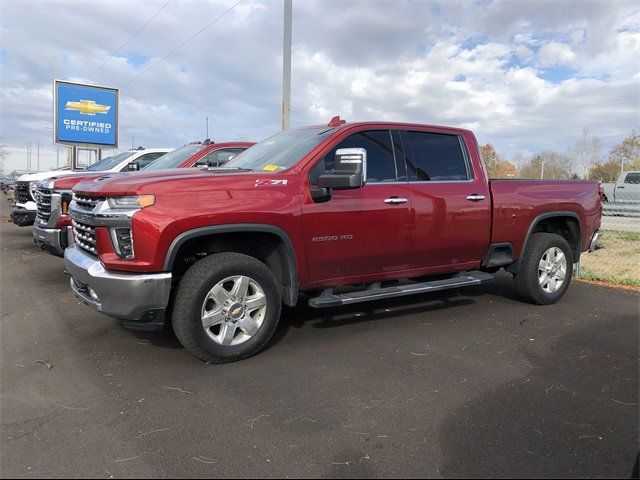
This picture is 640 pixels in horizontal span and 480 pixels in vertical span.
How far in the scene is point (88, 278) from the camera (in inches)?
146

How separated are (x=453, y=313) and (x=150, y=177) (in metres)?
3.57

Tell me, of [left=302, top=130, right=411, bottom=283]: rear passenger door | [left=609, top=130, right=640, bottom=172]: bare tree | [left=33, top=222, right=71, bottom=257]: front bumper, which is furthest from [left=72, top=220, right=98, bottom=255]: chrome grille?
[left=609, top=130, right=640, bottom=172]: bare tree

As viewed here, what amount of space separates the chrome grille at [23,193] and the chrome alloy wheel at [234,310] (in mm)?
8005

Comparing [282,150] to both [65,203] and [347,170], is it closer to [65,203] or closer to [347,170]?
[347,170]

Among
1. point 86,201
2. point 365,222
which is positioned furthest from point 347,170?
point 86,201

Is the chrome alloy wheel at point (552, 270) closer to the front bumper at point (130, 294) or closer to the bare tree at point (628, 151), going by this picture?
the front bumper at point (130, 294)

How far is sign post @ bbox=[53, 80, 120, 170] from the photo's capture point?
60.4 feet

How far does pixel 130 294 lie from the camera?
3.51 metres

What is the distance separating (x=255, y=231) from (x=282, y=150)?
121 centimetres

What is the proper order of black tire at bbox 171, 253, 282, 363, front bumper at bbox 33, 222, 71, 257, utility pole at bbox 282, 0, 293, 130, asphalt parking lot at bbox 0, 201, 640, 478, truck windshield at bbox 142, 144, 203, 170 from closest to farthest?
Answer: 1. asphalt parking lot at bbox 0, 201, 640, 478
2. black tire at bbox 171, 253, 282, 363
3. front bumper at bbox 33, 222, 71, 257
4. truck windshield at bbox 142, 144, 203, 170
5. utility pole at bbox 282, 0, 293, 130

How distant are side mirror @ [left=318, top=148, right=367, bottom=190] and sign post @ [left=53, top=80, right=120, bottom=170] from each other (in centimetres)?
1707

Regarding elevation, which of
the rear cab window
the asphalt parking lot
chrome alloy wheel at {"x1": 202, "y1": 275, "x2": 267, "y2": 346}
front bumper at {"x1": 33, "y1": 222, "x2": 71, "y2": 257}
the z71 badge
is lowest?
the asphalt parking lot

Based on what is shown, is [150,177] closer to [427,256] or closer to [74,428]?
[74,428]

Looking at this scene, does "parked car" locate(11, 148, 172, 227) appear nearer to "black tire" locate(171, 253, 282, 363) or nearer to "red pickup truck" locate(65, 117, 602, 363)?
"red pickup truck" locate(65, 117, 602, 363)
